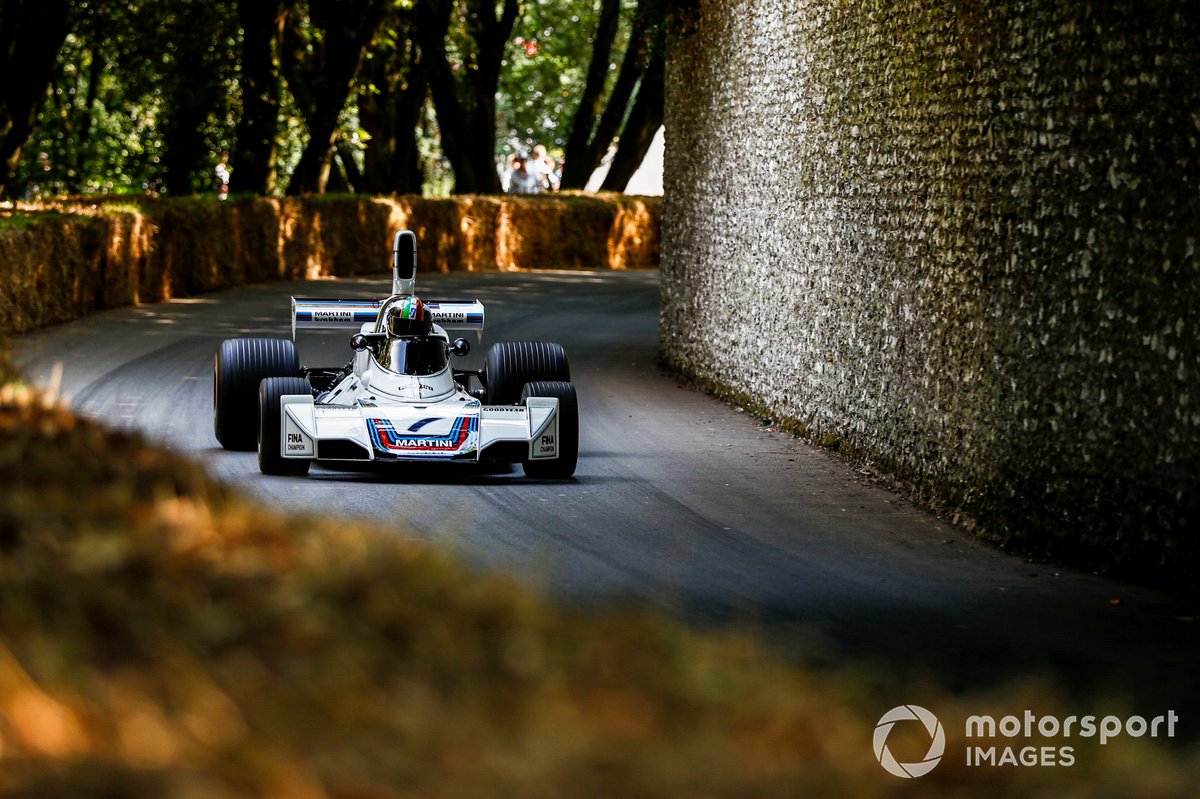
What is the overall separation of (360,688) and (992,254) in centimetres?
773

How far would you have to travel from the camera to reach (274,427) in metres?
10.8

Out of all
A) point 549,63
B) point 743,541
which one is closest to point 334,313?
point 743,541

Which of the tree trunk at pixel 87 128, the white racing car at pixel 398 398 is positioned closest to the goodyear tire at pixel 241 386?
the white racing car at pixel 398 398

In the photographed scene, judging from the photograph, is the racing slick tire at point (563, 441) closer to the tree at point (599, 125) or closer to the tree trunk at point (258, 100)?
the tree trunk at point (258, 100)

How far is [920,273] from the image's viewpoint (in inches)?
431

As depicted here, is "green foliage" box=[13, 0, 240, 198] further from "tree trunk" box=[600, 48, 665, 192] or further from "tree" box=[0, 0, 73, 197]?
"tree trunk" box=[600, 48, 665, 192]

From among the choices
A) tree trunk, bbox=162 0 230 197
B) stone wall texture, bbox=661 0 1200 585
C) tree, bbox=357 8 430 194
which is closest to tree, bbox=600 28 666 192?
tree, bbox=357 8 430 194

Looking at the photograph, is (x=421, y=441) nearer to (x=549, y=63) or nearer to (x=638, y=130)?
(x=638, y=130)

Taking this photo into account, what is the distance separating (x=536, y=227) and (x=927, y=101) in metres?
25.5

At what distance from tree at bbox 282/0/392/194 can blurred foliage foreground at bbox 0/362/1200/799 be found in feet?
94.8

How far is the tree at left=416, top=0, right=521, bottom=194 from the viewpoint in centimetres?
3550

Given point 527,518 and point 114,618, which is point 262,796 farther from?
point 527,518

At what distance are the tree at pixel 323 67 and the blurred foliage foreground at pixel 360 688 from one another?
2888 cm

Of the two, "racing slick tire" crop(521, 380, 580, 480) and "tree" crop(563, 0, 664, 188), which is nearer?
"racing slick tire" crop(521, 380, 580, 480)
